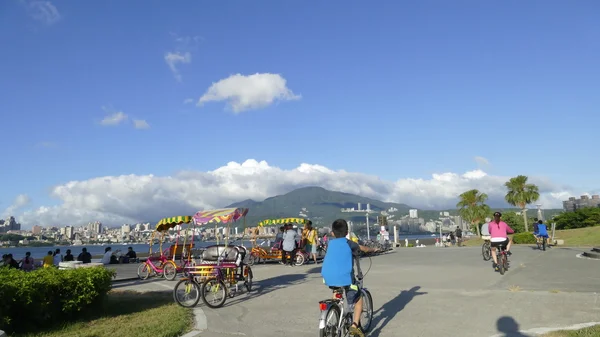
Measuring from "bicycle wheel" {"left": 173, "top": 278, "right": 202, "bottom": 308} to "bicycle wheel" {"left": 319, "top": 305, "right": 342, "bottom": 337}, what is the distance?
4667 millimetres

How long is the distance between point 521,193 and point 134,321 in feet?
188

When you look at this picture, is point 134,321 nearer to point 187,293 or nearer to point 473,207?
point 187,293

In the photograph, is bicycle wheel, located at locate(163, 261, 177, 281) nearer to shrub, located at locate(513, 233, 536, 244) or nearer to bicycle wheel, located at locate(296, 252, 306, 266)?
bicycle wheel, located at locate(296, 252, 306, 266)

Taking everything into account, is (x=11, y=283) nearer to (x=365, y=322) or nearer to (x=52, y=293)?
(x=52, y=293)

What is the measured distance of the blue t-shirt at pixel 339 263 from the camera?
19.6 feet

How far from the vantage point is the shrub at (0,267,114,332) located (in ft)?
23.4

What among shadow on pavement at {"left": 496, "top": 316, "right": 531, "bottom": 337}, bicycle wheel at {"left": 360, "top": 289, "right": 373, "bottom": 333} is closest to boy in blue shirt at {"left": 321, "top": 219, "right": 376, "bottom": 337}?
bicycle wheel at {"left": 360, "top": 289, "right": 373, "bottom": 333}

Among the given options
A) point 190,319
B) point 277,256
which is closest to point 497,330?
point 190,319

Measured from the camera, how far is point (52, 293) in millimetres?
7863

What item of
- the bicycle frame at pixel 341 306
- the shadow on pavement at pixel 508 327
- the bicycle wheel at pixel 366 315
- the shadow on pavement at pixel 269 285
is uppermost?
the bicycle frame at pixel 341 306

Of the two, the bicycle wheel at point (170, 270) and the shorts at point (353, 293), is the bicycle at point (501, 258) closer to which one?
the shorts at point (353, 293)

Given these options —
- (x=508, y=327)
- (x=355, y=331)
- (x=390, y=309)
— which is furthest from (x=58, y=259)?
(x=508, y=327)

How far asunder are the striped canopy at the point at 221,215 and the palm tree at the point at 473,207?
5543 cm

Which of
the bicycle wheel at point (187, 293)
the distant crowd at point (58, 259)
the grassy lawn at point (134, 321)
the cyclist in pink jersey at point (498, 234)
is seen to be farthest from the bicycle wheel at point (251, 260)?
the bicycle wheel at point (187, 293)
